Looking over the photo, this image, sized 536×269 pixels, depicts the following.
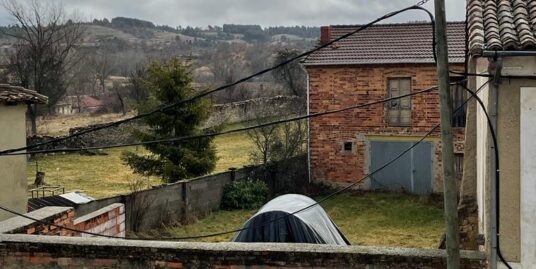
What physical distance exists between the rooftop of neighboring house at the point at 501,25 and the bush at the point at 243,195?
512 inches

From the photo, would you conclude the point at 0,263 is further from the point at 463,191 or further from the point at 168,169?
the point at 168,169

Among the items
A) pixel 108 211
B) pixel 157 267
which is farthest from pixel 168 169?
pixel 157 267

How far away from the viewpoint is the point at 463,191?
9344mm

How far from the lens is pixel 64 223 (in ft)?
30.5

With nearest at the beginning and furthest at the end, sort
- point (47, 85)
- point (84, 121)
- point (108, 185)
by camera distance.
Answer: point (108, 185) → point (47, 85) → point (84, 121)

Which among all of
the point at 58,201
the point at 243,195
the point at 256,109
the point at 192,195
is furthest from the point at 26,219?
the point at 256,109

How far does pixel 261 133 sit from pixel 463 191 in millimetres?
16688

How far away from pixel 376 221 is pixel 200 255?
427 inches

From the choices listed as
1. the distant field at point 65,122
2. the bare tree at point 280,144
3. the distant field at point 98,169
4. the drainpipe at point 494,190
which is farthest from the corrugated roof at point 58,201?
the distant field at point 65,122

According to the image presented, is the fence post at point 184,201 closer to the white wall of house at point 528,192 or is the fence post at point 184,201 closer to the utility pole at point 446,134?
the white wall of house at point 528,192

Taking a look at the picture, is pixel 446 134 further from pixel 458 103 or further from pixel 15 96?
pixel 458 103

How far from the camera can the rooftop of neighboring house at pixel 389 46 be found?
20.7m

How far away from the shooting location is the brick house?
2041 centimetres

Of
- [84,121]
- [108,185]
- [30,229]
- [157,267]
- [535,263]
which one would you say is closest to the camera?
[535,263]
